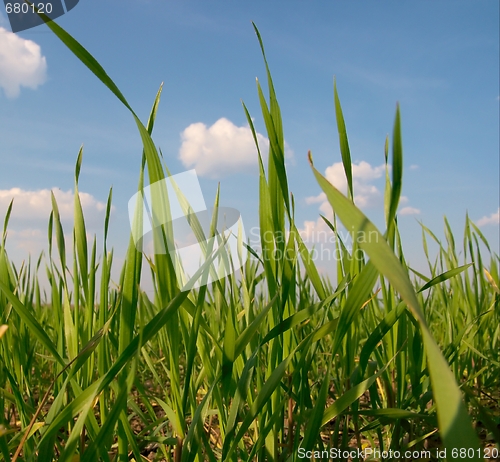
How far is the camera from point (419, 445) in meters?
0.88

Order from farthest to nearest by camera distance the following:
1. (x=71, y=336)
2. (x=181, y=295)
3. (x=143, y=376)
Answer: (x=143, y=376)
(x=71, y=336)
(x=181, y=295)

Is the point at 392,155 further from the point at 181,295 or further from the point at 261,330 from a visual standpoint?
the point at 261,330

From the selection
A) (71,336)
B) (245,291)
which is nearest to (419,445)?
(245,291)

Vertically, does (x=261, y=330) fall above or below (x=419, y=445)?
above

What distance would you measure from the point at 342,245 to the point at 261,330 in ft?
0.76

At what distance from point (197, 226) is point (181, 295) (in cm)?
21

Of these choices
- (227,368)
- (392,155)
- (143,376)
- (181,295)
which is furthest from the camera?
(143,376)

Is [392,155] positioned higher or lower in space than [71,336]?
higher

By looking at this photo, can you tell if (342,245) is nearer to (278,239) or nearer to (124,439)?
(278,239)

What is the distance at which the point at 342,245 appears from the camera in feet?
2.74

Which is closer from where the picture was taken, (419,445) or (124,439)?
(124,439)

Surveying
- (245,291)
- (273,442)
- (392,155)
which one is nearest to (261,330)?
(245,291)

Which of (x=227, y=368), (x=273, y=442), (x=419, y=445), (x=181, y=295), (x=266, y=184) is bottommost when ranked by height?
(x=419, y=445)

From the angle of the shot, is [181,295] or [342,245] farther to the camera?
[342,245]
